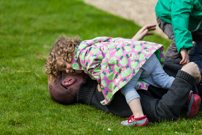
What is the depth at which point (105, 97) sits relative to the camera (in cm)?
365

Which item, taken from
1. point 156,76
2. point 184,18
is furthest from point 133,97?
point 184,18

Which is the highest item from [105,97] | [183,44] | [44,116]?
[183,44]

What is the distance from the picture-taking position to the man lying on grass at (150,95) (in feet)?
11.4

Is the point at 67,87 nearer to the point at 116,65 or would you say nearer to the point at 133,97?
the point at 116,65

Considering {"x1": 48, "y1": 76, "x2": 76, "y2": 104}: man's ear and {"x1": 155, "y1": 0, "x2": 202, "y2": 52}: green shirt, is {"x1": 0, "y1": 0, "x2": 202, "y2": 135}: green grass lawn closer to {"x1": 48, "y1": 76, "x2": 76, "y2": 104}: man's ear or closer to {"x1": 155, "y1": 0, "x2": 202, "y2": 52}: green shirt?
{"x1": 48, "y1": 76, "x2": 76, "y2": 104}: man's ear

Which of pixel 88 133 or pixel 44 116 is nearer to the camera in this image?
pixel 88 133

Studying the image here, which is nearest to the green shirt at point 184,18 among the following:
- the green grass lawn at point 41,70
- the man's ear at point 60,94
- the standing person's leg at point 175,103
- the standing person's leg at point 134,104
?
the standing person's leg at point 175,103

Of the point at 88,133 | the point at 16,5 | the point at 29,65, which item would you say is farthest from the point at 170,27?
the point at 16,5

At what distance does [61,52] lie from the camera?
3.98 metres

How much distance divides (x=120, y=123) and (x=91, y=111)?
0.52m

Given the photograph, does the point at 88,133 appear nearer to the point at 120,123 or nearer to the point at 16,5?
the point at 120,123

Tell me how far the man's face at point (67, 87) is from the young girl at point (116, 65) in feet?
0.40

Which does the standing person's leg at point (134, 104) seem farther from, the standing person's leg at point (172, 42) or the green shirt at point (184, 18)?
the standing person's leg at point (172, 42)

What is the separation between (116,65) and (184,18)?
1.25 metres
